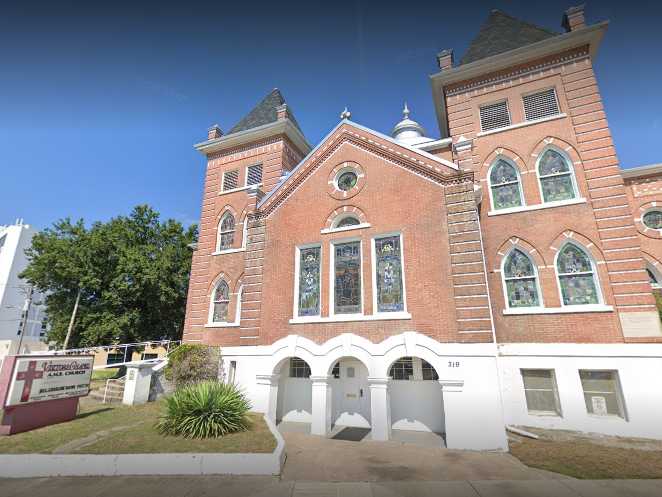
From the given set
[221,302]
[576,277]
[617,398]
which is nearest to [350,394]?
[617,398]

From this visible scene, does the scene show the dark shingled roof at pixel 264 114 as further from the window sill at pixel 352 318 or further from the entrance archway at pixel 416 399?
the entrance archway at pixel 416 399

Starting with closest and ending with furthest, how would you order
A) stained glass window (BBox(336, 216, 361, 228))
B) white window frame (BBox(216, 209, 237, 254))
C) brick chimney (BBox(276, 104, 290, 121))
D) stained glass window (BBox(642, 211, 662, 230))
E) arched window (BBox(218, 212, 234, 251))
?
stained glass window (BBox(336, 216, 361, 228)) < stained glass window (BBox(642, 211, 662, 230)) < white window frame (BBox(216, 209, 237, 254)) < arched window (BBox(218, 212, 234, 251)) < brick chimney (BBox(276, 104, 290, 121))

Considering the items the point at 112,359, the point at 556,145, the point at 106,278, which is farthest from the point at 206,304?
the point at 112,359

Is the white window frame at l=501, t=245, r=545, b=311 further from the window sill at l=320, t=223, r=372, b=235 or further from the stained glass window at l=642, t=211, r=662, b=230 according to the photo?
the stained glass window at l=642, t=211, r=662, b=230

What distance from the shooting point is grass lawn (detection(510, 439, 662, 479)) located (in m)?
8.19

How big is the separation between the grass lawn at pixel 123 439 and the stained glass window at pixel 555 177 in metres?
14.4

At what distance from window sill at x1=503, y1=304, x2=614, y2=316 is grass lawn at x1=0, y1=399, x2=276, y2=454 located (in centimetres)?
1030

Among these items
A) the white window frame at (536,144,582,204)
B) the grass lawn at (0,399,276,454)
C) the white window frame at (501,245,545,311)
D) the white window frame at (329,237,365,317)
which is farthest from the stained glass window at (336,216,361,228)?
the grass lawn at (0,399,276,454)

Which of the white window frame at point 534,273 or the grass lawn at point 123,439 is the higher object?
the white window frame at point 534,273

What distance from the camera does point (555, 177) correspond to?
1480cm

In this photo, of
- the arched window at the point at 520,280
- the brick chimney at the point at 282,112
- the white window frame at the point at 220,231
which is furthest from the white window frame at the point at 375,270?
the brick chimney at the point at 282,112

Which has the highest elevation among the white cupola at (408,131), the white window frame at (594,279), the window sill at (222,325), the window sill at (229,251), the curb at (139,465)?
the white cupola at (408,131)

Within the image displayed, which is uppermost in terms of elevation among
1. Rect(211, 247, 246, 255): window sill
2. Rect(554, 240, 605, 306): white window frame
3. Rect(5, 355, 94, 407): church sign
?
Rect(211, 247, 246, 255): window sill

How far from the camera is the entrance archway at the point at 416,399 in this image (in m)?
12.9
